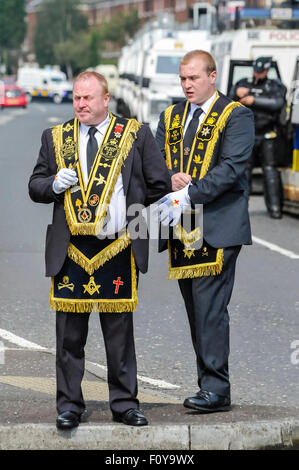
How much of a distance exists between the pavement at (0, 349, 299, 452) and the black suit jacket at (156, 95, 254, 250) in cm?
86

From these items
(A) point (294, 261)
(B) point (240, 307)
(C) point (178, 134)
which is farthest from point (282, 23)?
(C) point (178, 134)

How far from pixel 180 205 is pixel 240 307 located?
3.89 m

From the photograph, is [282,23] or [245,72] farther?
[282,23]

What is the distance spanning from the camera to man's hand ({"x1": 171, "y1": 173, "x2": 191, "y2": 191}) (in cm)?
595

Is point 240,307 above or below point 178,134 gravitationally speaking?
below

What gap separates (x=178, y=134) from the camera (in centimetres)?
612

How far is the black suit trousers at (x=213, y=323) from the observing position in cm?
604

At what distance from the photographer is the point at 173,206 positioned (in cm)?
596

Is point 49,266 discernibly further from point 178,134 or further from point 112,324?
point 178,134

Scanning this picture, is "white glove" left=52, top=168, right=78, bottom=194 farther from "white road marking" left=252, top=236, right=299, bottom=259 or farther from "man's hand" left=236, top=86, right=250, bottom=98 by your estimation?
"man's hand" left=236, top=86, right=250, bottom=98

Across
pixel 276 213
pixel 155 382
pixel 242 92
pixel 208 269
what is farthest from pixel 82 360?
pixel 276 213

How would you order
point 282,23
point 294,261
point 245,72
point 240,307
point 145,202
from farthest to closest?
1. point 282,23
2. point 245,72
3. point 294,261
4. point 240,307
5. point 145,202

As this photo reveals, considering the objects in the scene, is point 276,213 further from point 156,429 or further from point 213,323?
point 156,429
